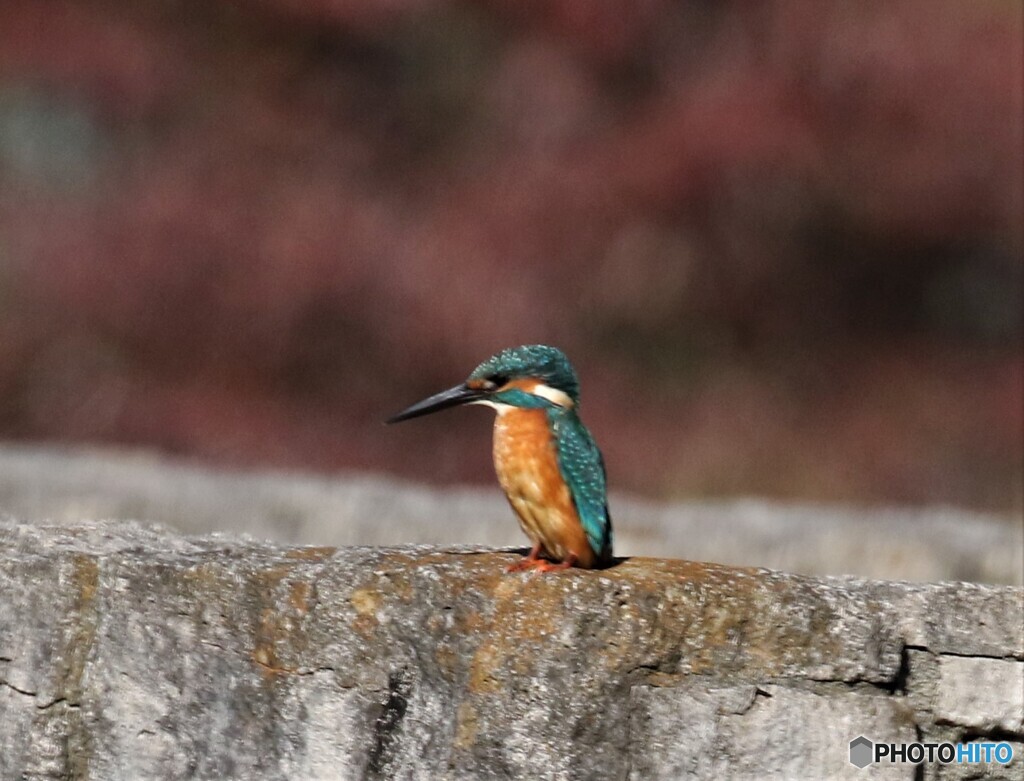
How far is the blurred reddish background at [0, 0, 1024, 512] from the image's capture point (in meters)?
10.4

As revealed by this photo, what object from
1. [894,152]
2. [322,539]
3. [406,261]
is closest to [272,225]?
[406,261]

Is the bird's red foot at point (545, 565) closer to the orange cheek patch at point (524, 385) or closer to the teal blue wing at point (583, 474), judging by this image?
the teal blue wing at point (583, 474)

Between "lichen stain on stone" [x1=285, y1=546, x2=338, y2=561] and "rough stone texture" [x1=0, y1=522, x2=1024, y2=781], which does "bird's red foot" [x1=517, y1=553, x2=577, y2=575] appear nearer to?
"rough stone texture" [x1=0, y1=522, x2=1024, y2=781]

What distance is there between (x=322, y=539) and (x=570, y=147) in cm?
571

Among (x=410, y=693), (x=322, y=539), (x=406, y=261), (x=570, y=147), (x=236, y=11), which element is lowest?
(x=410, y=693)

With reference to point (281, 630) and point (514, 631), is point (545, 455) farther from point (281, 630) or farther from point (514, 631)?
point (281, 630)

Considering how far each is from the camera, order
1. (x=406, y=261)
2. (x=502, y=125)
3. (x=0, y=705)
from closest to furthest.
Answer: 1. (x=0, y=705)
2. (x=406, y=261)
3. (x=502, y=125)

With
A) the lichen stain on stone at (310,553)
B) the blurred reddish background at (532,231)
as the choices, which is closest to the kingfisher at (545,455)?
the lichen stain on stone at (310,553)

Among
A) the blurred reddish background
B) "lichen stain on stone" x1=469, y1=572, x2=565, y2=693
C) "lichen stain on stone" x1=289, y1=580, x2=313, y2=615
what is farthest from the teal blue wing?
the blurred reddish background

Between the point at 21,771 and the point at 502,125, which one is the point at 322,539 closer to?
the point at 21,771

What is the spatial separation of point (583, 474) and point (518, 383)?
213 mm

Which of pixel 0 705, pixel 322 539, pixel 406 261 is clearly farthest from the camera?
pixel 406 261

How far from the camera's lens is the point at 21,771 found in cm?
312

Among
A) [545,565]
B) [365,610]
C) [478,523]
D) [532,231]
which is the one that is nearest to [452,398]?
[545,565]
